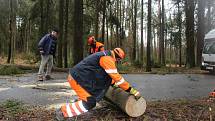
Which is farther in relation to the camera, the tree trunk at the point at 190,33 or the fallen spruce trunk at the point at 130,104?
the tree trunk at the point at 190,33

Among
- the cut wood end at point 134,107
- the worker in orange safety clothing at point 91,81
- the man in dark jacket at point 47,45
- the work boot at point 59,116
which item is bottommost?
the work boot at point 59,116

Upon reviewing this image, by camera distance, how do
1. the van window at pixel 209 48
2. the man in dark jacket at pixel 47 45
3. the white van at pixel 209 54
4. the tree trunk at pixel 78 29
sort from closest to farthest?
1. the man in dark jacket at pixel 47 45
2. the tree trunk at pixel 78 29
3. the white van at pixel 209 54
4. the van window at pixel 209 48

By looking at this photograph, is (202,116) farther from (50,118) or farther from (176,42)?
(176,42)

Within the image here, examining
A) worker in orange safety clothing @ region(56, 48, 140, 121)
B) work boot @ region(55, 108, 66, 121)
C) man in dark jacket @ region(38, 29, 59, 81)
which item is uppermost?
man in dark jacket @ region(38, 29, 59, 81)

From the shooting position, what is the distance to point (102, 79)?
7.73 m

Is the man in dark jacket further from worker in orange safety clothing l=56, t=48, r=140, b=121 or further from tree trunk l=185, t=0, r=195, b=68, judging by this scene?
tree trunk l=185, t=0, r=195, b=68

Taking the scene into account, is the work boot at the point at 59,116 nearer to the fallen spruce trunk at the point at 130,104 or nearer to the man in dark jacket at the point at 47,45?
the fallen spruce trunk at the point at 130,104

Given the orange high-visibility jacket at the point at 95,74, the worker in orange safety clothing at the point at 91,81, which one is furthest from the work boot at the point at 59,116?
the orange high-visibility jacket at the point at 95,74

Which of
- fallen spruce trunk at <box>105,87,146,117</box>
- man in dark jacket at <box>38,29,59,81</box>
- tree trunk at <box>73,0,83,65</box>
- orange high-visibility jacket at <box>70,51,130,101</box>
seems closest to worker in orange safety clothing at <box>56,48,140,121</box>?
orange high-visibility jacket at <box>70,51,130,101</box>

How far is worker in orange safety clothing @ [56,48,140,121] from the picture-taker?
7.63m

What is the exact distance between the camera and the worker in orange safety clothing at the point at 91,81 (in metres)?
7.63

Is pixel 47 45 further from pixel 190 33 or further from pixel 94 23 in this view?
pixel 94 23

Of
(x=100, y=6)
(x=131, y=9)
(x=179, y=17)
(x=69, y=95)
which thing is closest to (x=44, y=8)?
(x=100, y=6)

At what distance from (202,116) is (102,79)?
98.0 inches
